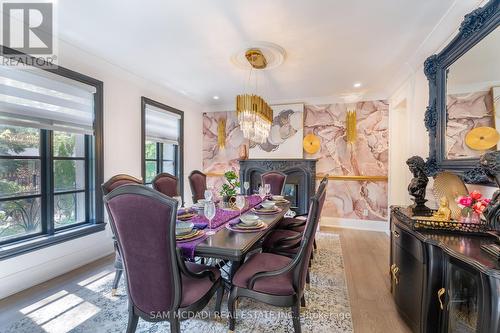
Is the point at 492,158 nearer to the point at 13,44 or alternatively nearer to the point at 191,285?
the point at 191,285

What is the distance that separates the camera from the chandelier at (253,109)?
8.84 ft

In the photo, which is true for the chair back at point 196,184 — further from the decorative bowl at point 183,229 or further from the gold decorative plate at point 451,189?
the gold decorative plate at point 451,189

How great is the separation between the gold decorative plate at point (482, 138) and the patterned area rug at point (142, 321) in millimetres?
1627

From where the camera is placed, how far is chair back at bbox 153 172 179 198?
9.09 ft

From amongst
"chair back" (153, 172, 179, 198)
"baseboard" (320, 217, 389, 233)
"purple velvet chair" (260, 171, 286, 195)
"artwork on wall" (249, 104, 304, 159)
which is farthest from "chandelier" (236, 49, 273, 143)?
"baseboard" (320, 217, 389, 233)

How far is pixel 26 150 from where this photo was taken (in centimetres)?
239

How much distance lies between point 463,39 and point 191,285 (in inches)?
109

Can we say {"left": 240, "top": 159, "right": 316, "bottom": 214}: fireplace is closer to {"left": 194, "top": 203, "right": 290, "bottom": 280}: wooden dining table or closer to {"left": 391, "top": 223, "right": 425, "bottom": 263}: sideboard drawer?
{"left": 391, "top": 223, "right": 425, "bottom": 263}: sideboard drawer

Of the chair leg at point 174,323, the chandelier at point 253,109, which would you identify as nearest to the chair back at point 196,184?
the chandelier at point 253,109

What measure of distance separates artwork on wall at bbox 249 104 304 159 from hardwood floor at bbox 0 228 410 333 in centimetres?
216

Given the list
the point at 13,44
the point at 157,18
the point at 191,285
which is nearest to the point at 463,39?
the point at 157,18

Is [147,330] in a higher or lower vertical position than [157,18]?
lower

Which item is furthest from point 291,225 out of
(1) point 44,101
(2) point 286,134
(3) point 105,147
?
(1) point 44,101

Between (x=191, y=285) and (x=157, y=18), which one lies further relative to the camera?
(x=157, y=18)
